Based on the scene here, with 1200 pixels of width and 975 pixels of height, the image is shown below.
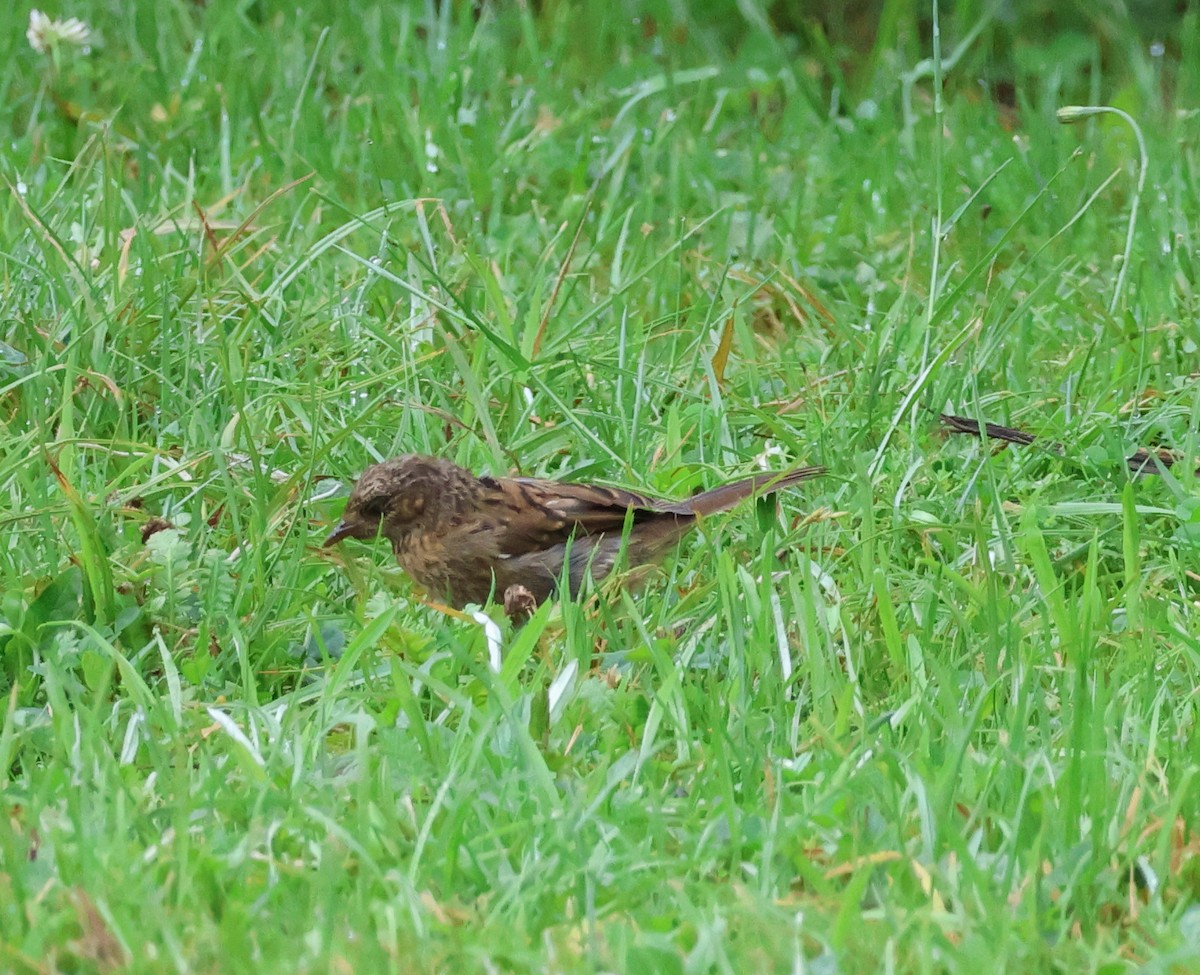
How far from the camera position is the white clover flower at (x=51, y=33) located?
7039mm

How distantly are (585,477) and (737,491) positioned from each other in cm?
58

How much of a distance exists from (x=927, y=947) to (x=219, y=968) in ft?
3.23

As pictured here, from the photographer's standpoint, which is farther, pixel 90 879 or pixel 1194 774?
pixel 1194 774

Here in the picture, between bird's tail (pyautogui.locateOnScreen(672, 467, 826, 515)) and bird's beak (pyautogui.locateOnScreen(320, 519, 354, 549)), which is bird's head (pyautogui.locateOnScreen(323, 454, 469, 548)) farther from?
bird's tail (pyautogui.locateOnScreen(672, 467, 826, 515))

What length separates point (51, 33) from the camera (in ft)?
23.1

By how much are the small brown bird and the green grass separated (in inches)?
3.6

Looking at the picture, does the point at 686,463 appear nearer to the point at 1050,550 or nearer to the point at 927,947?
the point at 1050,550

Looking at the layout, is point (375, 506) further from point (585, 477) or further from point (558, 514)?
point (585, 477)

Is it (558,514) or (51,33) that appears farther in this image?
A: (51,33)

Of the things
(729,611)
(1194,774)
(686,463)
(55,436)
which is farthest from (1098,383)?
(55,436)

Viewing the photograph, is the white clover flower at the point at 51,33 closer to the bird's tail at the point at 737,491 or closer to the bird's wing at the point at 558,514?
the bird's wing at the point at 558,514

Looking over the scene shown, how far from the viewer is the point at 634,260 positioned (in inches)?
237

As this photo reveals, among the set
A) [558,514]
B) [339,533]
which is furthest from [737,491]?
[339,533]

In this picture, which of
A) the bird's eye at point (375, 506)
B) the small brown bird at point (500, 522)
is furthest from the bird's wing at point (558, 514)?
the bird's eye at point (375, 506)
